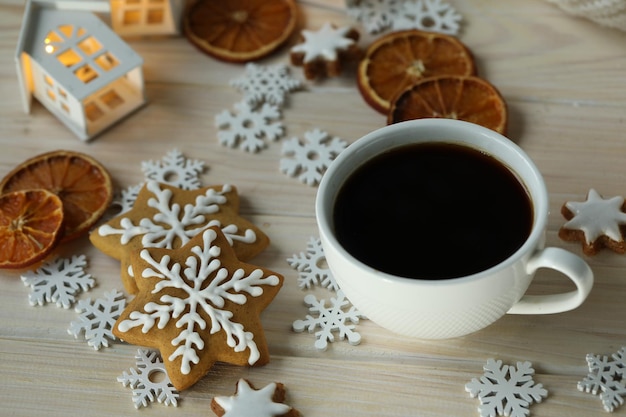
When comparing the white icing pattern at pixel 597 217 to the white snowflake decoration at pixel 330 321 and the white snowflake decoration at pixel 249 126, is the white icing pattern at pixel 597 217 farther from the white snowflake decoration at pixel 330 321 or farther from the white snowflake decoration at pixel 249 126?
the white snowflake decoration at pixel 249 126

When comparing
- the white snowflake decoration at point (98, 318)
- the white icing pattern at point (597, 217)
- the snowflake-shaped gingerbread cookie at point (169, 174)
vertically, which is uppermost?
the white icing pattern at point (597, 217)

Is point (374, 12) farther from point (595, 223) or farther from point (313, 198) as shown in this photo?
point (595, 223)

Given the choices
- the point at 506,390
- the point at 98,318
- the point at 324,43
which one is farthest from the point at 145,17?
the point at 506,390

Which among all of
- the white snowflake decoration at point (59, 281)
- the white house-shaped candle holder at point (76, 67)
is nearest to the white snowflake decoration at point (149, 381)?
the white snowflake decoration at point (59, 281)

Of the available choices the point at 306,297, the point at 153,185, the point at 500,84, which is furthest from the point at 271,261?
the point at 500,84

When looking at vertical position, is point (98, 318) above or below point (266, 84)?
below
